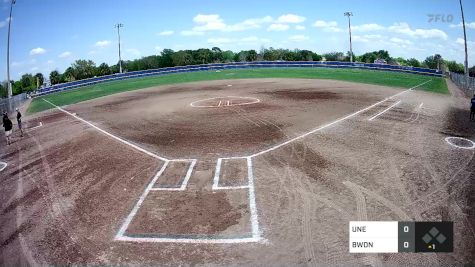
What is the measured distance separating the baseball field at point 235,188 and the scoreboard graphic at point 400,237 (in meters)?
0.26

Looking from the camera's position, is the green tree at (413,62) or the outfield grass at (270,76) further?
the green tree at (413,62)

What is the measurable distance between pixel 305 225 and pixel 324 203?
1479 mm

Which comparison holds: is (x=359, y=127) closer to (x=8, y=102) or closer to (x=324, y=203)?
(x=324, y=203)

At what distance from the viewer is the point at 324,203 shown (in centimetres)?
1066

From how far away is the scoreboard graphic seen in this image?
7.64 metres

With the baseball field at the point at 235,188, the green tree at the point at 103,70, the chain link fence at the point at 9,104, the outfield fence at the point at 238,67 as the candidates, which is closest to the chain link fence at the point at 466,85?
the baseball field at the point at 235,188

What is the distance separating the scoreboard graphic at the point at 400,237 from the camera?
301 inches

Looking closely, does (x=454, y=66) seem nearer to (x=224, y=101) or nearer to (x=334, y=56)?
(x=334, y=56)

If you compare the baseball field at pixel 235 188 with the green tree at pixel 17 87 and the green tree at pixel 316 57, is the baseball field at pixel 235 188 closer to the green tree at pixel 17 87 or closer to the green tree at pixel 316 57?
the green tree at pixel 316 57

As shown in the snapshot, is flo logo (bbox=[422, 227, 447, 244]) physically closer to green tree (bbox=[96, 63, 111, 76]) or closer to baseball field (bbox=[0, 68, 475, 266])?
baseball field (bbox=[0, 68, 475, 266])

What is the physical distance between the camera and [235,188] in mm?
12008

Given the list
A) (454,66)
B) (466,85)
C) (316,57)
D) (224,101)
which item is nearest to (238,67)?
(316,57)

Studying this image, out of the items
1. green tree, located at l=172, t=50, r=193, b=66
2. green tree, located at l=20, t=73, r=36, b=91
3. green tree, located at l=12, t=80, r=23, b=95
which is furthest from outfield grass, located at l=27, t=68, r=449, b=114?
green tree, located at l=20, t=73, r=36, b=91

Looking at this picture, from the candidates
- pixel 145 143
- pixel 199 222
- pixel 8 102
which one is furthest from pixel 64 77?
pixel 199 222
